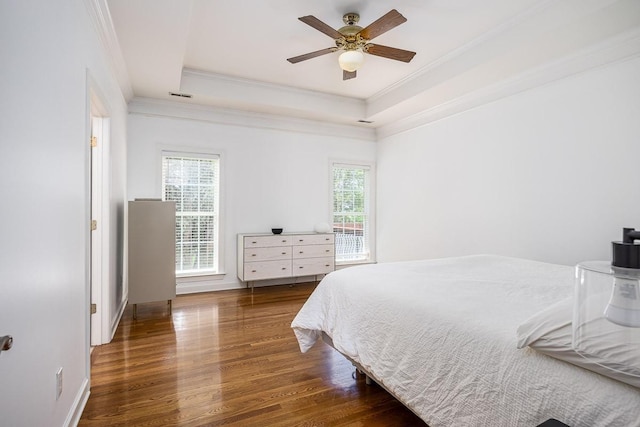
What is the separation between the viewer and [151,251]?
364 centimetres

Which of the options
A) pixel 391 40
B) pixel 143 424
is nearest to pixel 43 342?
pixel 143 424

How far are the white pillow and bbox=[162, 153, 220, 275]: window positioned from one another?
4401 millimetres

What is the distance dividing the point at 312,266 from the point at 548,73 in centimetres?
373

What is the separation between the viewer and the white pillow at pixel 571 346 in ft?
2.84

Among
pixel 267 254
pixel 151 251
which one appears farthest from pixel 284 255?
pixel 151 251

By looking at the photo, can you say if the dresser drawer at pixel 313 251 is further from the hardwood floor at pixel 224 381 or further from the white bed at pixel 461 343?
the white bed at pixel 461 343

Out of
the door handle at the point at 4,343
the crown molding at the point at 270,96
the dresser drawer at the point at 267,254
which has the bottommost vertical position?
the dresser drawer at the point at 267,254

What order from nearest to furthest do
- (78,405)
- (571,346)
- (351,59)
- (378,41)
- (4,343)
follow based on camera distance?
(4,343) < (571,346) < (78,405) < (351,59) < (378,41)

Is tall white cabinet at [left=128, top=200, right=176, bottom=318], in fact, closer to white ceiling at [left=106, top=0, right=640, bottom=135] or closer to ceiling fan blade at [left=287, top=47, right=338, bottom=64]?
white ceiling at [left=106, top=0, right=640, bottom=135]

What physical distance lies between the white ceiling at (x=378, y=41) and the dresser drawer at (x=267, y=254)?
2038 mm

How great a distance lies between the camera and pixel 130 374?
7.91 ft

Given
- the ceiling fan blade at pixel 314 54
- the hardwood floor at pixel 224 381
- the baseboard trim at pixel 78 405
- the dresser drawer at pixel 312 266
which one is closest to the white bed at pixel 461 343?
the hardwood floor at pixel 224 381

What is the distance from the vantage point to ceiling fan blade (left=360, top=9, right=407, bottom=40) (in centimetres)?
250

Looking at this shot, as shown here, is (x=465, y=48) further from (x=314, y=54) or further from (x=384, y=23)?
(x=314, y=54)
